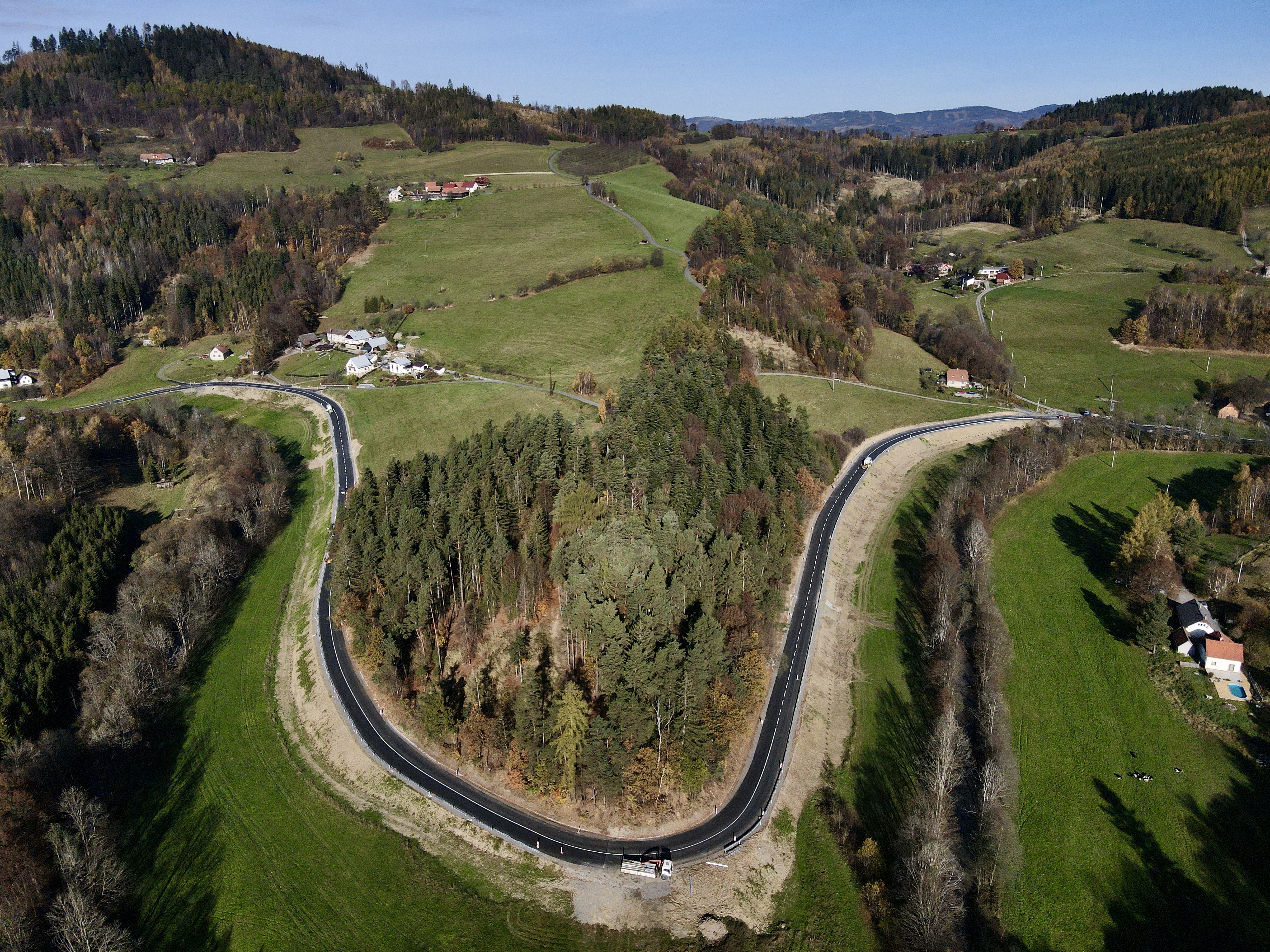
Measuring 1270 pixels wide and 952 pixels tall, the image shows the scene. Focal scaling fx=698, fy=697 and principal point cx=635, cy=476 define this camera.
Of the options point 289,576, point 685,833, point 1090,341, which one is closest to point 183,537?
point 289,576

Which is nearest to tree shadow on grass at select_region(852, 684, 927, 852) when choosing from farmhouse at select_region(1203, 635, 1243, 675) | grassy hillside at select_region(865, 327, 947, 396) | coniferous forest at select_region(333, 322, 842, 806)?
coniferous forest at select_region(333, 322, 842, 806)

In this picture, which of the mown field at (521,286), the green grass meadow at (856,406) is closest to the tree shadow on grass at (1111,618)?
the green grass meadow at (856,406)

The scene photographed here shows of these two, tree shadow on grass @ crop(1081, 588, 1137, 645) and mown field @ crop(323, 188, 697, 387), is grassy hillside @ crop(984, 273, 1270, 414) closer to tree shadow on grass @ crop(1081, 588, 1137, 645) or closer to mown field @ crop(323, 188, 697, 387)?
tree shadow on grass @ crop(1081, 588, 1137, 645)

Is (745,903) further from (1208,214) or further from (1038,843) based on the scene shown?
(1208,214)

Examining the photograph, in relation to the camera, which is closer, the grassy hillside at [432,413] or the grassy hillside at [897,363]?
the grassy hillside at [432,413]

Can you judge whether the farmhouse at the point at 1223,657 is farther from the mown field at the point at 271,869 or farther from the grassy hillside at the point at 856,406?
the grassy hillside at the point at 856,406

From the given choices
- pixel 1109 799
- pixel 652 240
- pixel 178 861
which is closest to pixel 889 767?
pixel 1109 799
